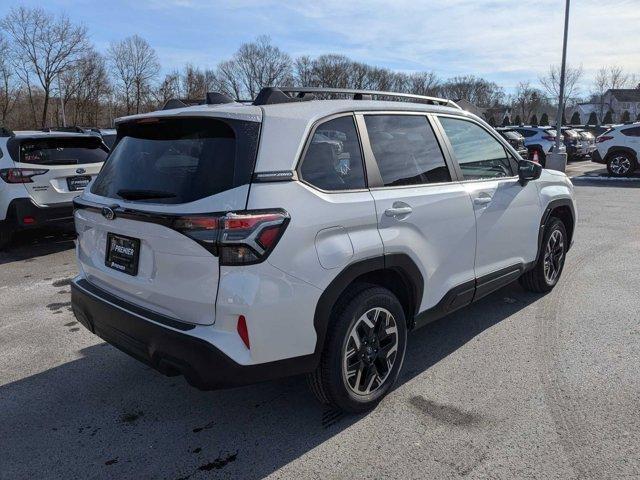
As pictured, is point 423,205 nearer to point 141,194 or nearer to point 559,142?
point 141,194

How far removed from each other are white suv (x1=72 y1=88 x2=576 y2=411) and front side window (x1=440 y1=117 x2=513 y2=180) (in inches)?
4.9

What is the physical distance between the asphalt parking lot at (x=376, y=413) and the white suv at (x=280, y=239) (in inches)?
14.1

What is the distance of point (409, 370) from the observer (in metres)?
3.70

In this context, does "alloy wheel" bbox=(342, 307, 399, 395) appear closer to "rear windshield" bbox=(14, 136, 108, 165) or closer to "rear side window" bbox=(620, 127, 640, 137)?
"rear windshield" bbox=(14, 136, 108, 165)

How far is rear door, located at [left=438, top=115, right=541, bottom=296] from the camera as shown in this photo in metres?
3.90

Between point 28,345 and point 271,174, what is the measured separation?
294 cm

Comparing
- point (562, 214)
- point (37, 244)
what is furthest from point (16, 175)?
point (562, 214)

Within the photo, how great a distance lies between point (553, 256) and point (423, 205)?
102 inches

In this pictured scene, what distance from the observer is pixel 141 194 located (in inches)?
112

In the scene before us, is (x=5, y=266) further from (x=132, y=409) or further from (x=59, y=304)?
(x=132, y=409)

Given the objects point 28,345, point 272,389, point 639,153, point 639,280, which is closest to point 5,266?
point 28,345

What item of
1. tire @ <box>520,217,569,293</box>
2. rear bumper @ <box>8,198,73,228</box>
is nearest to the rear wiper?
tire @ <box>520,217,569,293</box>

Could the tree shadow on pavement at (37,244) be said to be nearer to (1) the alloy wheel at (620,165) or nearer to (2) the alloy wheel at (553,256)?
(2) the alloy wheel at (553,256)

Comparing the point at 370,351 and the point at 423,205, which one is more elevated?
the point at 423,205
